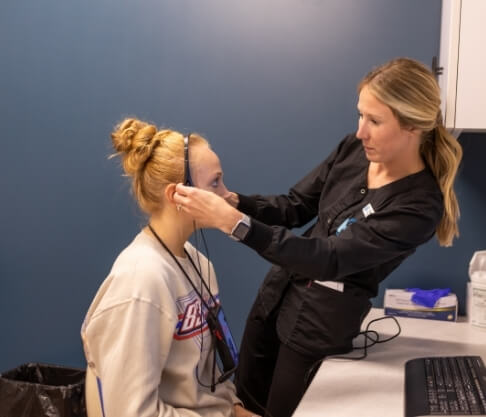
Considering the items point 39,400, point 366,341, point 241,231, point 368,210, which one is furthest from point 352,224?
point 39,400

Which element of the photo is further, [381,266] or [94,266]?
[94,266]

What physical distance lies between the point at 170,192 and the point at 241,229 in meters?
0.20

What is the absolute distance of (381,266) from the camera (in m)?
1.59

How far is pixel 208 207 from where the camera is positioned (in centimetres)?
130

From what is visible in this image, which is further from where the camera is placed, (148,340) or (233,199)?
(233,199)

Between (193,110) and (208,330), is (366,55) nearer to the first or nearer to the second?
(193,110)

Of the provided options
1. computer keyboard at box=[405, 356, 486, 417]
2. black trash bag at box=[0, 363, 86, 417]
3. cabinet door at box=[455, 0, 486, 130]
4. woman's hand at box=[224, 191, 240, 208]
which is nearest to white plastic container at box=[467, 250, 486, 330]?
computer keyboard at box=[405, 356, 486, 417]

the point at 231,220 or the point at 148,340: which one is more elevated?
the point at 231,220

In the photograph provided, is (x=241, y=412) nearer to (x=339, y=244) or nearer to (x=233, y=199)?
(x=339, y=244)

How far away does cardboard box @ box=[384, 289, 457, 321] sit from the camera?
6.48 feet

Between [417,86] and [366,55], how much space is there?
0.71 m

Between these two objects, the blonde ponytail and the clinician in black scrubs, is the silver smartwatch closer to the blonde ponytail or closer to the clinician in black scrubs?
the clinician in black scrubs

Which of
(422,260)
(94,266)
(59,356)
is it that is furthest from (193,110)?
(59,356)

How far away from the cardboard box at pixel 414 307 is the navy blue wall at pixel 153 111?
0.13 m
